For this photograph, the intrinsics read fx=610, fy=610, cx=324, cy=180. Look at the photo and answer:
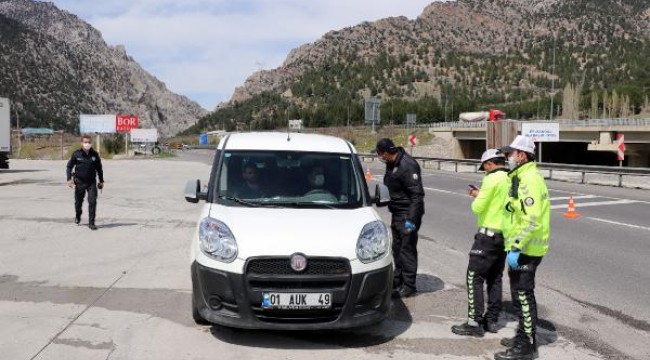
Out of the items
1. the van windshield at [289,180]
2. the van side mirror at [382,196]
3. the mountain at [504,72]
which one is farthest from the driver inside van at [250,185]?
the mountain at [504,72]

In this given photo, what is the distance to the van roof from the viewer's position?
6.36m

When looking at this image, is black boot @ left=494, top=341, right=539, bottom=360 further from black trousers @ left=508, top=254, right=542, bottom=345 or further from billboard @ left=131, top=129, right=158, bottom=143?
billboard @ left=131, top=129, right=158, bottom=143

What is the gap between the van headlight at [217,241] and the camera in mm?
4918

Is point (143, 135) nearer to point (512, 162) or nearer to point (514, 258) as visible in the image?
point (512, 162)

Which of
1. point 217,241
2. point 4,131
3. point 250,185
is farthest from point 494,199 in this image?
point 4,131

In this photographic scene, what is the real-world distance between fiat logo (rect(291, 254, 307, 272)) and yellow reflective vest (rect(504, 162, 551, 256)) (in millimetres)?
1640

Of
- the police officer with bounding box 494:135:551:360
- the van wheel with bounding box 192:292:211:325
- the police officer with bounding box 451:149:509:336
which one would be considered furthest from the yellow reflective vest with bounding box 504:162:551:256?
the van wheel with bounding box 192:292:211:325

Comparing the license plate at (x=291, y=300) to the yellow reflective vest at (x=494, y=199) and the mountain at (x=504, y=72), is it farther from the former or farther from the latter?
the mountain at (x=504, y=72)

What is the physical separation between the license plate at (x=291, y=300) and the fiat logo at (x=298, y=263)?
0.21 metres

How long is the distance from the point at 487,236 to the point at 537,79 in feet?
567

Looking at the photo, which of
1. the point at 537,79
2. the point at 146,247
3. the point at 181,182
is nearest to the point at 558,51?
the point at 537,79

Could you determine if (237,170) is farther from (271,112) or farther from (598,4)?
(598,4)

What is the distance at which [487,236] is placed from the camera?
5406 millimetres

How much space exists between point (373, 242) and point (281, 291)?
91 centimetres
